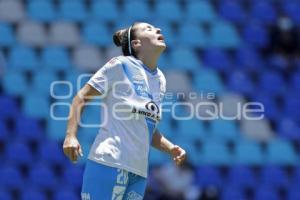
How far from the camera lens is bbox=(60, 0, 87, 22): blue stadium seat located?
879 cm

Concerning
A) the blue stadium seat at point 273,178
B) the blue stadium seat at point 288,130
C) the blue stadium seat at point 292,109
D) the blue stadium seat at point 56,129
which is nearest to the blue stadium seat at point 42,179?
the blue stadium seat at point 56,129

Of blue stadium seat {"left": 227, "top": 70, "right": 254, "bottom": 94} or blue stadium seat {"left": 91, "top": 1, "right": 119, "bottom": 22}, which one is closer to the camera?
blue stadium seat {"left": 227, "top": 70, "right": 254, "bottom": 94}

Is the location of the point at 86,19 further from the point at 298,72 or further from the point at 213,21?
the point at 298,72

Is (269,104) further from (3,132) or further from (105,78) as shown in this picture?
(105,78)

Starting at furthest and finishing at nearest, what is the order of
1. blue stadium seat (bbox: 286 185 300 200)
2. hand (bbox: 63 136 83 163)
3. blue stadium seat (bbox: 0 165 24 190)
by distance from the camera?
blue stadium seat (bbox: 286 185 300 200), blue stadium seat (bbox: 0 165 24 190), hand (bbox: 63 136 83 163)

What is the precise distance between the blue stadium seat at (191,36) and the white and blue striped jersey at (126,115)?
4.65 metres

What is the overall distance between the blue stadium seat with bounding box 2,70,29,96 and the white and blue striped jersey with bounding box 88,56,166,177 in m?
4.05

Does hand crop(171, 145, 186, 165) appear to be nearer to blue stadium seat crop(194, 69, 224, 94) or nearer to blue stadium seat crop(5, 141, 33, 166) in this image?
blue stadium seat crop(5, 141, 33, 166)

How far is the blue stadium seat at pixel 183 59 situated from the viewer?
8.60 metres

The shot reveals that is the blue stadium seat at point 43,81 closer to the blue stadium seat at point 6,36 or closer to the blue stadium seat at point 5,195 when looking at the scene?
the blue stadium seat at point 6,36

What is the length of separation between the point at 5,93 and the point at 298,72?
3.28m

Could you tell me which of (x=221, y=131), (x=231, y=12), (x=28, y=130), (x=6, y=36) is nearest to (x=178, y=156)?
(x=28, y=130)

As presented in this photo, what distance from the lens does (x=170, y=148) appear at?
4.41 metres

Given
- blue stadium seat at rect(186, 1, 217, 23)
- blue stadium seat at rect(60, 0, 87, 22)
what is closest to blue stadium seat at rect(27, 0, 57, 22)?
blue stadium seat at rect(60, 0, 87, 22)
